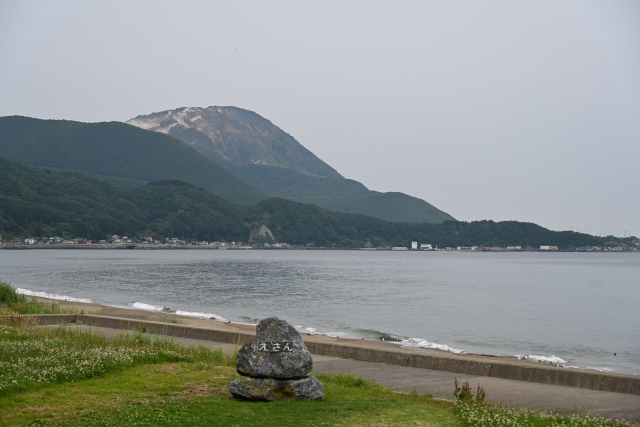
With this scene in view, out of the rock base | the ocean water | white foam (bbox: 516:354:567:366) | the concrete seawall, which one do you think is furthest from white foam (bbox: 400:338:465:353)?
the rock base

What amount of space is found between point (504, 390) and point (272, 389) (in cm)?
448

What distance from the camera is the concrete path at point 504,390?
1085 centimetres

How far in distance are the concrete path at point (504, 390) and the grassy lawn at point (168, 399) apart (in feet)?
3.18

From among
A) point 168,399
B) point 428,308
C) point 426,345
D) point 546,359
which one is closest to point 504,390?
point 168,399

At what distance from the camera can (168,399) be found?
9.89 m

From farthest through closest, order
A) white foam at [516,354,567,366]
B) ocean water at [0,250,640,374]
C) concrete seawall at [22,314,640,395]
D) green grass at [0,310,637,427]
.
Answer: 1. ocean water at [0,250,640,374]
2. white foam at [516,354,567,366]
3. concrete seawall at [22,314,640,395]
4. green grass at [0,310,637,427]

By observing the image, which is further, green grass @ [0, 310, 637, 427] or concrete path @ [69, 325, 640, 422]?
concrete path @ [69, 325, 640, 422]

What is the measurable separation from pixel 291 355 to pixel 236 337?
26.3 feet

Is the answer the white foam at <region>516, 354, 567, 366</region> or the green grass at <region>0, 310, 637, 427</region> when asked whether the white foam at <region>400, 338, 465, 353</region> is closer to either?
the white foam at <region>516, 354, 567, 366</region>

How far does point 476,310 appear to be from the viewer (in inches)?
1839

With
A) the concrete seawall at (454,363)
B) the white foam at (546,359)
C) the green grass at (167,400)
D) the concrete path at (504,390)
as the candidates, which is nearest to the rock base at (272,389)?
the green grass at (167,400)

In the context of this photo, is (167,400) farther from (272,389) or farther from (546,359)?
(546,359)

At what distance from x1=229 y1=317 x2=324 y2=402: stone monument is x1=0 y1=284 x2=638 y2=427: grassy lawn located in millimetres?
236

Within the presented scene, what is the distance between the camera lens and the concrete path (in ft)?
35.6
